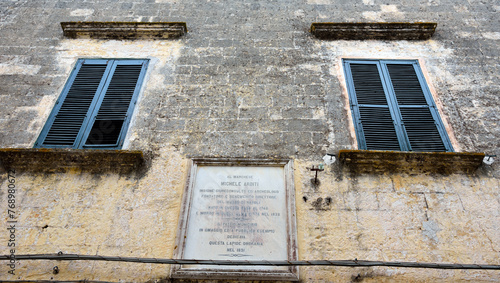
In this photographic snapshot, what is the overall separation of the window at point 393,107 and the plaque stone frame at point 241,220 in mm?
1399

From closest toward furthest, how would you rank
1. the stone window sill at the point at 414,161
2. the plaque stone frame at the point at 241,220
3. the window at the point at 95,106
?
1. the plaque stone frame at the point at 241,220
2. the stone window sill at the point at 414,161
3. the window at the point at 95,106

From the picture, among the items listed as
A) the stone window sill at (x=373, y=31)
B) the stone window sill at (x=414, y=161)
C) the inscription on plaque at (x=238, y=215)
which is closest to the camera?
the inscription on plaque at (x=238, y=215)

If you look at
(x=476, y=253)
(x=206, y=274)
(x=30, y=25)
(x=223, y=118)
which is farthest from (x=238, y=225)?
(x=30, y=25)

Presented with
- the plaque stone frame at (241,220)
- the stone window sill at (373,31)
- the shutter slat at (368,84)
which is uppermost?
the stone window sill at (373,31)

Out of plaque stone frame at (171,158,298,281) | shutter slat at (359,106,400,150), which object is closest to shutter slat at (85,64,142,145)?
plaque stone frame at (171,158,298,281)

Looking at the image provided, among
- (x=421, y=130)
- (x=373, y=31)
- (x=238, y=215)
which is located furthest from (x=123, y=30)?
(x=421, y=130)

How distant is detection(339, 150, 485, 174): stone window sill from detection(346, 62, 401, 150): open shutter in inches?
13.3

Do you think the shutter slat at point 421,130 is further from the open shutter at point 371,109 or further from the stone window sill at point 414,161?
the stone window sill at point 414,161

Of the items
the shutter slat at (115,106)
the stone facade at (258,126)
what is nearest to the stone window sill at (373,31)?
the stone facade at (258,126)

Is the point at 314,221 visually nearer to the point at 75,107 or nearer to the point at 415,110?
the point at 415,110

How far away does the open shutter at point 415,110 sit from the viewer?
5.09 m

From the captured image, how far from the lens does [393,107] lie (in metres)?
5.46

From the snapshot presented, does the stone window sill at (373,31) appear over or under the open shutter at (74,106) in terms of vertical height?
over

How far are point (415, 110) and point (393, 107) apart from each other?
1.04 feet
